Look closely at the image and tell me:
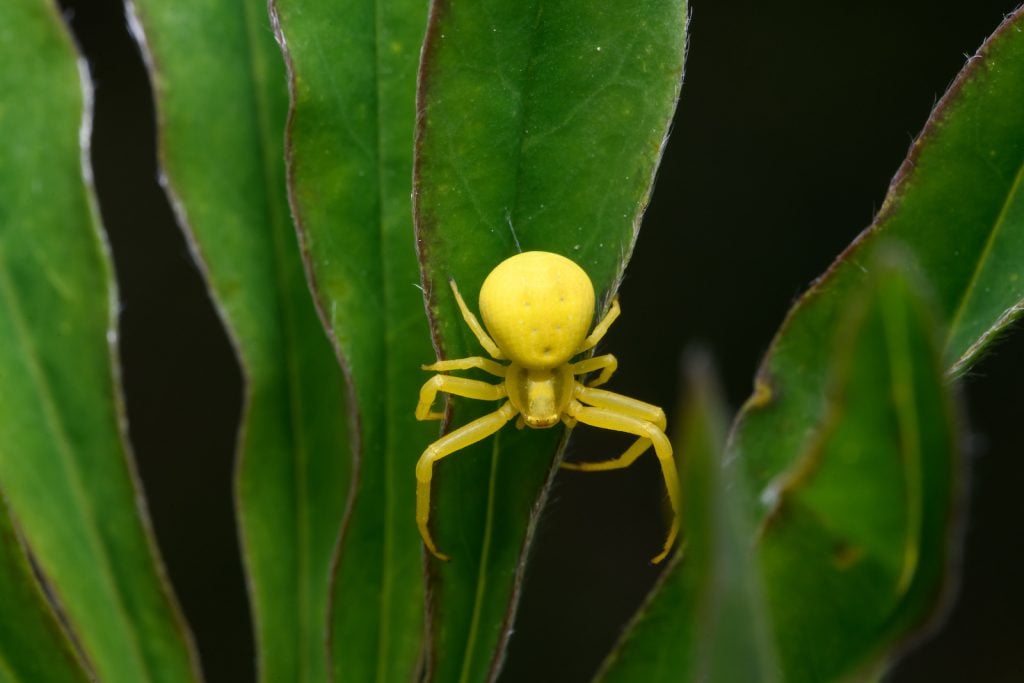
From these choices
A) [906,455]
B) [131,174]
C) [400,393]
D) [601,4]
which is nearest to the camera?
[906,455]

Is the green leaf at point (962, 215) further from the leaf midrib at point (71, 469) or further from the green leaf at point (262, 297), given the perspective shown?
the leaf midrib at point (71, 469)

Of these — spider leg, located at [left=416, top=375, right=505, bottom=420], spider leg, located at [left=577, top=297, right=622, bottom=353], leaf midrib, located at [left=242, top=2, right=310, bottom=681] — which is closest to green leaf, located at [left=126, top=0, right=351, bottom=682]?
leaf midrib, located at [left=242, top=2, right=310, bottom=681]

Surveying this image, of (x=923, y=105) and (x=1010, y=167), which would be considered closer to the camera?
(x=1010, y=167)

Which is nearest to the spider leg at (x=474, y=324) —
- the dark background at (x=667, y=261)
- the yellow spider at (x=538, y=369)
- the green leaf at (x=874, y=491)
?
the yellow spider at (x=538, y=369)

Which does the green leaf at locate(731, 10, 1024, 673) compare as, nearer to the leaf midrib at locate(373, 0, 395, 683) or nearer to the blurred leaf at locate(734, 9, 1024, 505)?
the blurred leaf at locate(734, 9, 1024, 505)

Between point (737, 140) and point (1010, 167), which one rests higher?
point (737, 140)

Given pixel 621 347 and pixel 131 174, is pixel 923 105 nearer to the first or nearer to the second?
pixel 621 347

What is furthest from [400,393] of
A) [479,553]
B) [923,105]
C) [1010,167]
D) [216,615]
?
[923,105]
